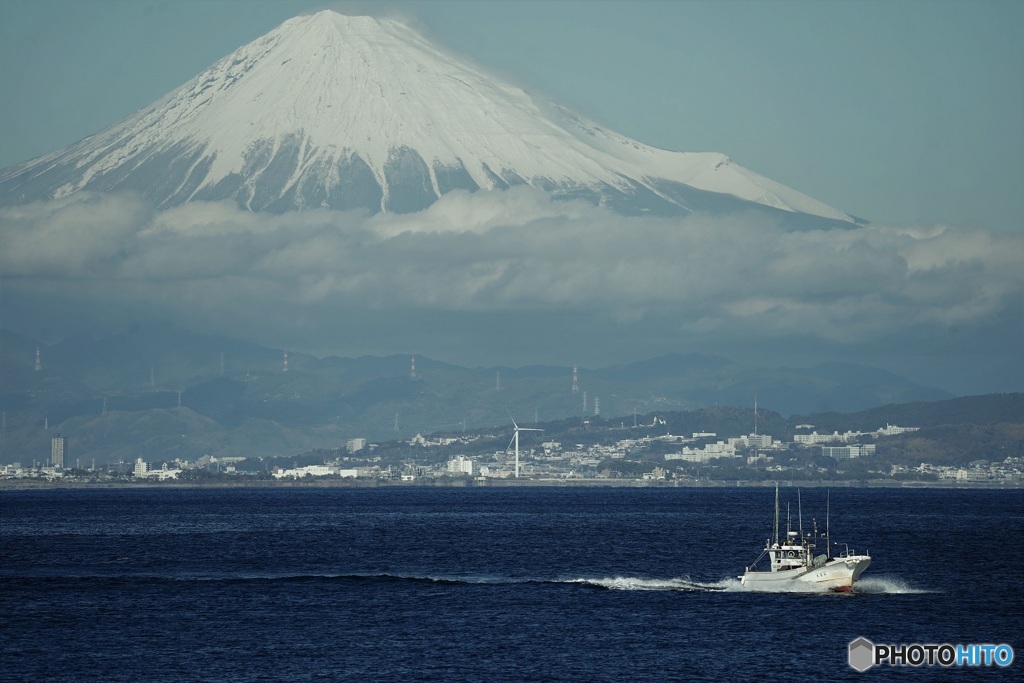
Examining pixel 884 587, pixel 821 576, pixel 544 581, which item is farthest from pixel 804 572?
pixel 544 581

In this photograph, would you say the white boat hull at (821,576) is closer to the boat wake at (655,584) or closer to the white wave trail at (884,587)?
the white wave trail at (884,587)

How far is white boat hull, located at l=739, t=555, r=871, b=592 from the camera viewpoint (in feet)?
323

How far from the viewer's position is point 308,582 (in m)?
110

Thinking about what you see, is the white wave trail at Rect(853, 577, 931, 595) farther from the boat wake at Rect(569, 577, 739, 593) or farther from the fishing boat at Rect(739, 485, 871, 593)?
the boat wake at Rect(569, 577, 739, 593)

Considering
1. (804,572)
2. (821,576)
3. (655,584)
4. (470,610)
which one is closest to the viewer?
(470,610)

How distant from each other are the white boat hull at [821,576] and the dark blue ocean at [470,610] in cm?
101

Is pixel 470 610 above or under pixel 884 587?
under

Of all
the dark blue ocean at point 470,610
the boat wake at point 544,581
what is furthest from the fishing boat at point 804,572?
the dark blue ocean at point 470,610

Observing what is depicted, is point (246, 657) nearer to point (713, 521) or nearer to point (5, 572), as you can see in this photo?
point (5, 572)

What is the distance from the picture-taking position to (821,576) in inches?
3888

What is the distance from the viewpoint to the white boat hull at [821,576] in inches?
3875

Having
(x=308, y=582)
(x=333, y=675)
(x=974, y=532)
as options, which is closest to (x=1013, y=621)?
(x=333, y=675)

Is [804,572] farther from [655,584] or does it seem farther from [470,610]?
[470,610]

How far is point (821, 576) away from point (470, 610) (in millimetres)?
21901
